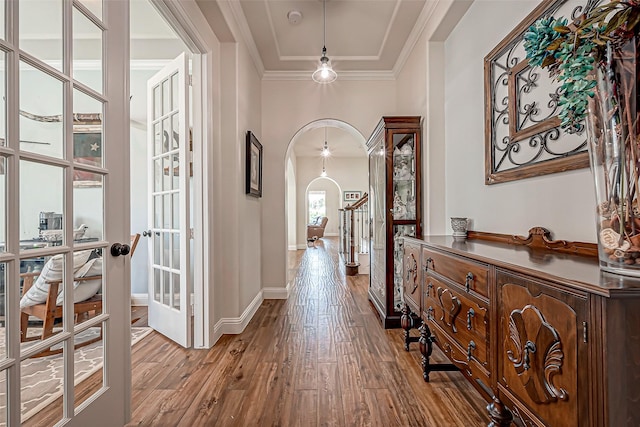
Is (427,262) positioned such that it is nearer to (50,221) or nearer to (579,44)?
(579,44)

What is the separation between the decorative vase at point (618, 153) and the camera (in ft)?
2.42

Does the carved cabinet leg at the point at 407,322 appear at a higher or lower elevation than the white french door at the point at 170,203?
lower

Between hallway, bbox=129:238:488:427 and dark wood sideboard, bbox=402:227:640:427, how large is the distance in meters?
0.43

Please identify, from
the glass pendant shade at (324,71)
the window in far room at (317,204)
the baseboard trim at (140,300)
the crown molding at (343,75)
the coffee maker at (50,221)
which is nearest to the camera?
the coffee maker at (50,221)

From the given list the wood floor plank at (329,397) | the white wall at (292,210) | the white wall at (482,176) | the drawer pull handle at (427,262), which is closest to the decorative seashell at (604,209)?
the white wall at (482,176)

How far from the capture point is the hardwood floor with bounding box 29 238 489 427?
5.17 feet

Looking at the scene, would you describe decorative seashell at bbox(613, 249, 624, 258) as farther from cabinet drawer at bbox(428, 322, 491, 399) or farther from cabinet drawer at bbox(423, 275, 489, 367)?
cabinet drawer at bbox(428, 322, 491, 399)

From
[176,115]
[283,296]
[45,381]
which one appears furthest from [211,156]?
[283,296]

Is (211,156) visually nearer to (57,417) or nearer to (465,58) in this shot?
(57,417)

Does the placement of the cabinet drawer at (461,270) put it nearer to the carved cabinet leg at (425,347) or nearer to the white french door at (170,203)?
the carved cabinet leg at (425,347)

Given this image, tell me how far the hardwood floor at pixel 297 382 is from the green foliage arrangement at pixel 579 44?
156cm

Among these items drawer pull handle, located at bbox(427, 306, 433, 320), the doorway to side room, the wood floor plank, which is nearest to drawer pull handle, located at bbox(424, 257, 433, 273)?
drawer pull handle, located at bbox(427, 306, 433, 320)

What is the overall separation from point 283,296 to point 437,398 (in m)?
2.37

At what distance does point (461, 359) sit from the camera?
134 centimetres
